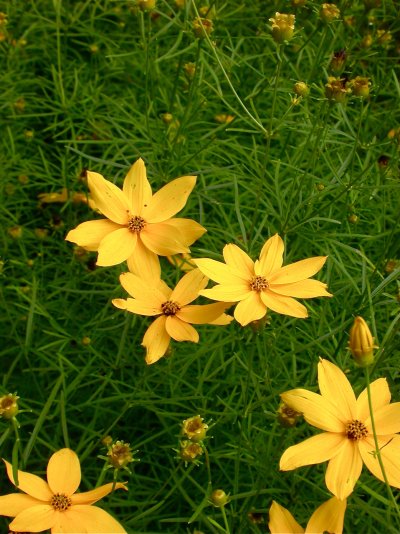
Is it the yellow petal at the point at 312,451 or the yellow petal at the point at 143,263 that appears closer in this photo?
the yellow petal at the point at 312,451

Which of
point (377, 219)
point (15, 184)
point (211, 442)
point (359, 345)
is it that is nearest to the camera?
point (359, 345)

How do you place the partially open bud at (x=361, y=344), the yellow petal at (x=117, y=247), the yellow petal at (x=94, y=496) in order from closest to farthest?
the partially open bud at (x=361, y=344), the yellow petal at (x=94, y=496), the yellow petal at (x=117, y=247)

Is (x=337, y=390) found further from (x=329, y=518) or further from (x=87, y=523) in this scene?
(x=87, y=523)

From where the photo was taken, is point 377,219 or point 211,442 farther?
point 377,219

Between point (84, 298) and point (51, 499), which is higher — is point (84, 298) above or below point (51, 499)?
below

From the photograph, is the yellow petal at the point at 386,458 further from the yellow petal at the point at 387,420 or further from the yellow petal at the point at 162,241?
the yellow petal at the point at 162,241

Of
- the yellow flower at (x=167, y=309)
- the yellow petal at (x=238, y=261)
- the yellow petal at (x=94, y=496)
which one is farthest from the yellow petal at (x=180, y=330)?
the yellow petal at (x=94, y=496)

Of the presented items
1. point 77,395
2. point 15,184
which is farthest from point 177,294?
point 15,184

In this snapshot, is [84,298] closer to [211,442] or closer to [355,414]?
[211,442]
